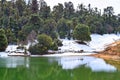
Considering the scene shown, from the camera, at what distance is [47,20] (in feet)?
423

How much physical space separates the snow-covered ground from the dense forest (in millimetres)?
3319

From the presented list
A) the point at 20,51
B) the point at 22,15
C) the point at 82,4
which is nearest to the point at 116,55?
the point at 20,51

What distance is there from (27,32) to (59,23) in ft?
73.0

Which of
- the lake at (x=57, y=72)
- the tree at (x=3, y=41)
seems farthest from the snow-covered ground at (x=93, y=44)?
the lake at (x=57, y=72)

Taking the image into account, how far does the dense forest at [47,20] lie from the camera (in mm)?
121000

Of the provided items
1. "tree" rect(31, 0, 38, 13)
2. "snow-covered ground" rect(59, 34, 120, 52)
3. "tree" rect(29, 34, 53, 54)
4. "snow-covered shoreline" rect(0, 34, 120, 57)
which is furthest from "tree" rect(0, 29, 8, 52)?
"tree" rect(31, 0, 38, 13)

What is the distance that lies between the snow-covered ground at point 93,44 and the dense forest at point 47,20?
332 cm

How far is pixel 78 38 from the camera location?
121188 mm

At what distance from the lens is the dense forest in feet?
397

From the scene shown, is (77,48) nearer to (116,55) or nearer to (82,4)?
(116,55)

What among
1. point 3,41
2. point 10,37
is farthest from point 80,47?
point 3,41

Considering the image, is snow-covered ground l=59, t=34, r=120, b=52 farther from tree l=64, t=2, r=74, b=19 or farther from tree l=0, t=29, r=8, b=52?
tree l=64, t=2, r=74, b=19

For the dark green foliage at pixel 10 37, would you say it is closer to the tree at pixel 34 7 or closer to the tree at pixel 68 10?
the tree at pixel 34 7

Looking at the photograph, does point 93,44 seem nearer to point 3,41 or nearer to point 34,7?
point 34,7
